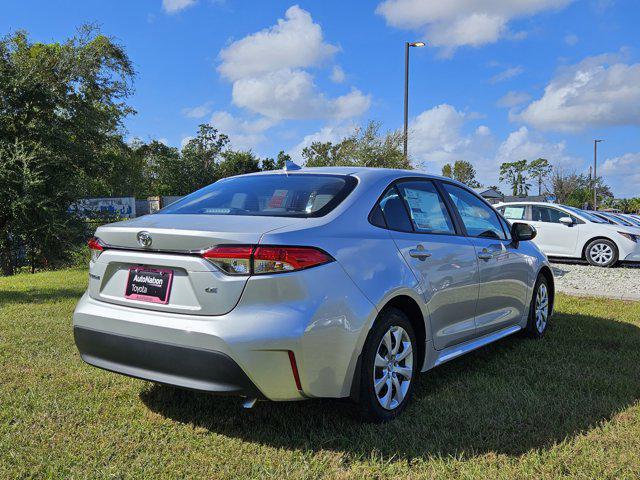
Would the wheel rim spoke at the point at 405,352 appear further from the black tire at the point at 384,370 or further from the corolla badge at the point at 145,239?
the corolla badge at the point at 145,239

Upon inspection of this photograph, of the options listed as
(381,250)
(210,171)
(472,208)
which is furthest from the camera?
(210,171)

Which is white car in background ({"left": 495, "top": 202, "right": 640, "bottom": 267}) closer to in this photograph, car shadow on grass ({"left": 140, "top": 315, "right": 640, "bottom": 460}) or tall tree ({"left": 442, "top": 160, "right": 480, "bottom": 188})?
car shadow on grass ({"left": 140, "top": 315, "right": 640, "bottom": 460})

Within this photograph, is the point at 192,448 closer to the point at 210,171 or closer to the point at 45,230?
the point at 45,230

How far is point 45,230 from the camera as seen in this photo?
14766 millimetres

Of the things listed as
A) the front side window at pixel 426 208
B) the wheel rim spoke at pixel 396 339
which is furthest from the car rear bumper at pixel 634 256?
the wheel rim spoke at pixel 396 339

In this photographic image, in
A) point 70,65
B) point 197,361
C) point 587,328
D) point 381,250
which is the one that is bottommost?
point 587,328

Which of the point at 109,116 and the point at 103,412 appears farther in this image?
the point at 109,116

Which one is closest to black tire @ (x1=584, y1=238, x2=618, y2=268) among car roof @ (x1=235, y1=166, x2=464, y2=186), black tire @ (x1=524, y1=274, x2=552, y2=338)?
black tire @ (x1=524, y1=274, x2=552, y2=338)

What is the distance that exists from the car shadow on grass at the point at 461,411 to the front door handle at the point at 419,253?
980 millimetres

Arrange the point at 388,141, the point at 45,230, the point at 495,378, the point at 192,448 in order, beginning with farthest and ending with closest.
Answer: the point at 388,141 < the point at 45,230 < the point at 495,378 < the point at 192,448

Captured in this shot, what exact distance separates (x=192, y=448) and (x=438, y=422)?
1.48 metres

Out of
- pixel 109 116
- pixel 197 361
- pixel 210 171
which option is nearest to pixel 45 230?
pixel 109 116

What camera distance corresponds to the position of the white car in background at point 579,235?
1289cm

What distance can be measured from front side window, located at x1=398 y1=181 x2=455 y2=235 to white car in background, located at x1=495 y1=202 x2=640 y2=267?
1030 centimetres
